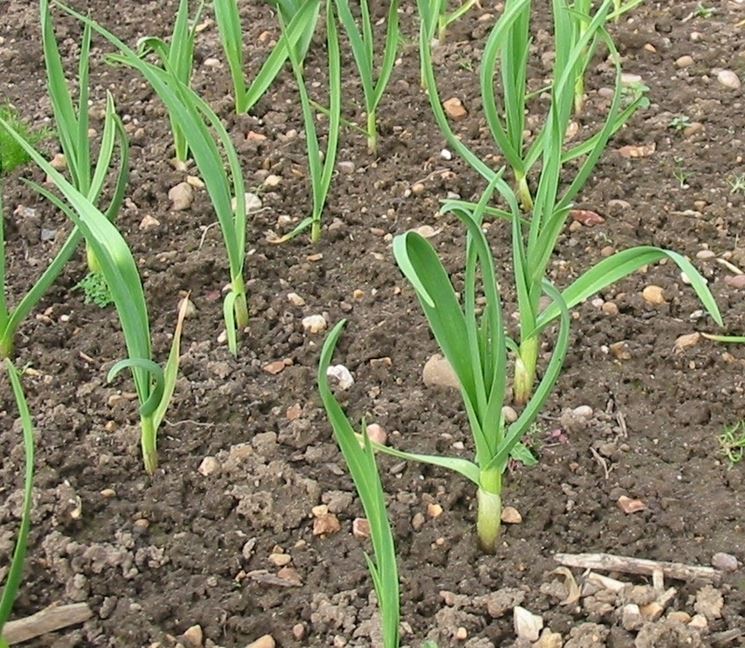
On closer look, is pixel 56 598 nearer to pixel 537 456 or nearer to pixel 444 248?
pixel 537 456

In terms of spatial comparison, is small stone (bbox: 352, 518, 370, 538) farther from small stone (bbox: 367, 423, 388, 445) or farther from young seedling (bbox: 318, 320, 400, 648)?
young seedling (bbox: 318, 320, 400, 648)

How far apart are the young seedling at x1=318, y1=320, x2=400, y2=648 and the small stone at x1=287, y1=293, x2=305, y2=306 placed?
0.70m

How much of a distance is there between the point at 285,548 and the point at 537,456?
41 cm

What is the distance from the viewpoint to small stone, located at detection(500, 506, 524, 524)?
1534 millimetres

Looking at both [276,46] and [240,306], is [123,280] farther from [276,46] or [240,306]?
[276,46]

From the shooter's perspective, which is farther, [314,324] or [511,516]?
[314,324]

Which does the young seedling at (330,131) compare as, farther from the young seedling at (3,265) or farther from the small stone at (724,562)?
the small stone at (724,562)

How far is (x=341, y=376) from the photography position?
1760mm

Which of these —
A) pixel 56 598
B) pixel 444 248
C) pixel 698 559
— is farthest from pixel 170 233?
pixel 698 559

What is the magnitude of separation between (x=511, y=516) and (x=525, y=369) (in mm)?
244

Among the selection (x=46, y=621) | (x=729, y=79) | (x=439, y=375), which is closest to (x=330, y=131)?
(x=439, y=375)

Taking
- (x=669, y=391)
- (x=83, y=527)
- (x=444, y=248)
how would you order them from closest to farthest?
(x=83, y=527)
(x=669, y=391)
(x=444, y=248)

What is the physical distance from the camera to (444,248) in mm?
1997

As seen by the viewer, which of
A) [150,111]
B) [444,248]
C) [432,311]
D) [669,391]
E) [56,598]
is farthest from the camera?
[150,111]
